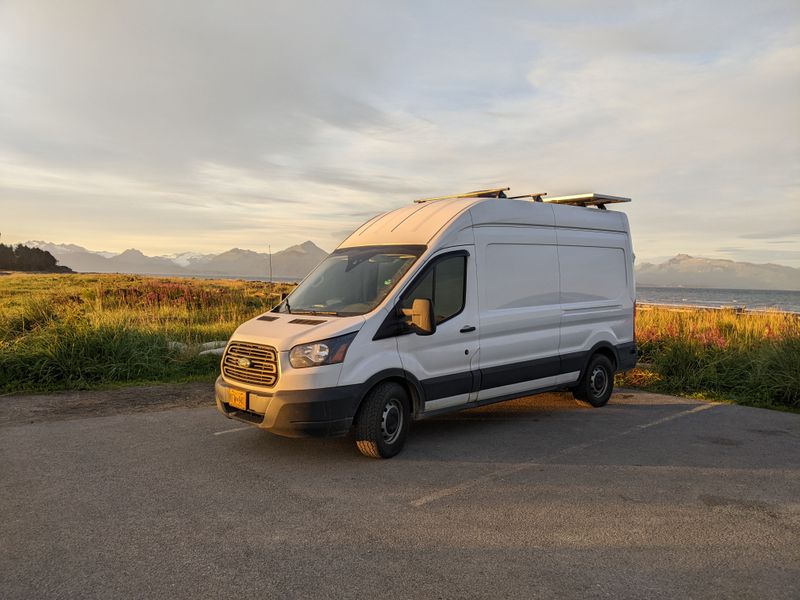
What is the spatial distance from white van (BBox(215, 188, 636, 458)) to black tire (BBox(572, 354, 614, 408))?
0.02 metres

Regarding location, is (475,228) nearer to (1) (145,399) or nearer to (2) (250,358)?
(2) (250,358)

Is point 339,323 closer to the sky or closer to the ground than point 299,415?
closer to the sky

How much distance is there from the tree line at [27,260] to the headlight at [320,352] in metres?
97.1

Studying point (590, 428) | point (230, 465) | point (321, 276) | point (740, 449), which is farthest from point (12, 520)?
point (740, 449)

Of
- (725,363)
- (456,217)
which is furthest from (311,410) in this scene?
(725,363)

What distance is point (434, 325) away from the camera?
626 cm

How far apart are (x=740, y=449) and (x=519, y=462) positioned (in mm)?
2594

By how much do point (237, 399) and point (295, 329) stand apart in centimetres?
94

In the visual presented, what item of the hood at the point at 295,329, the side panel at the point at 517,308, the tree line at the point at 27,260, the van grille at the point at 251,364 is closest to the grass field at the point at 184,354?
the side panel at the point at 517,308

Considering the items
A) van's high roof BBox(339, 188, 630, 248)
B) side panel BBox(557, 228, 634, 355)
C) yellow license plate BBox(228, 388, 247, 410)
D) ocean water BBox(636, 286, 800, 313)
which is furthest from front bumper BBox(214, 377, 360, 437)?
ocean water BBox(636, 286, 800, 313)

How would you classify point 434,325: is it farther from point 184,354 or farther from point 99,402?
point 184,354

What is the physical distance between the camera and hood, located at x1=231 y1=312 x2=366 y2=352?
5.79 metres

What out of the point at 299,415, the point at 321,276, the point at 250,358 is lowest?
the point at 299,415

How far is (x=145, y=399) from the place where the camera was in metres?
9.05
